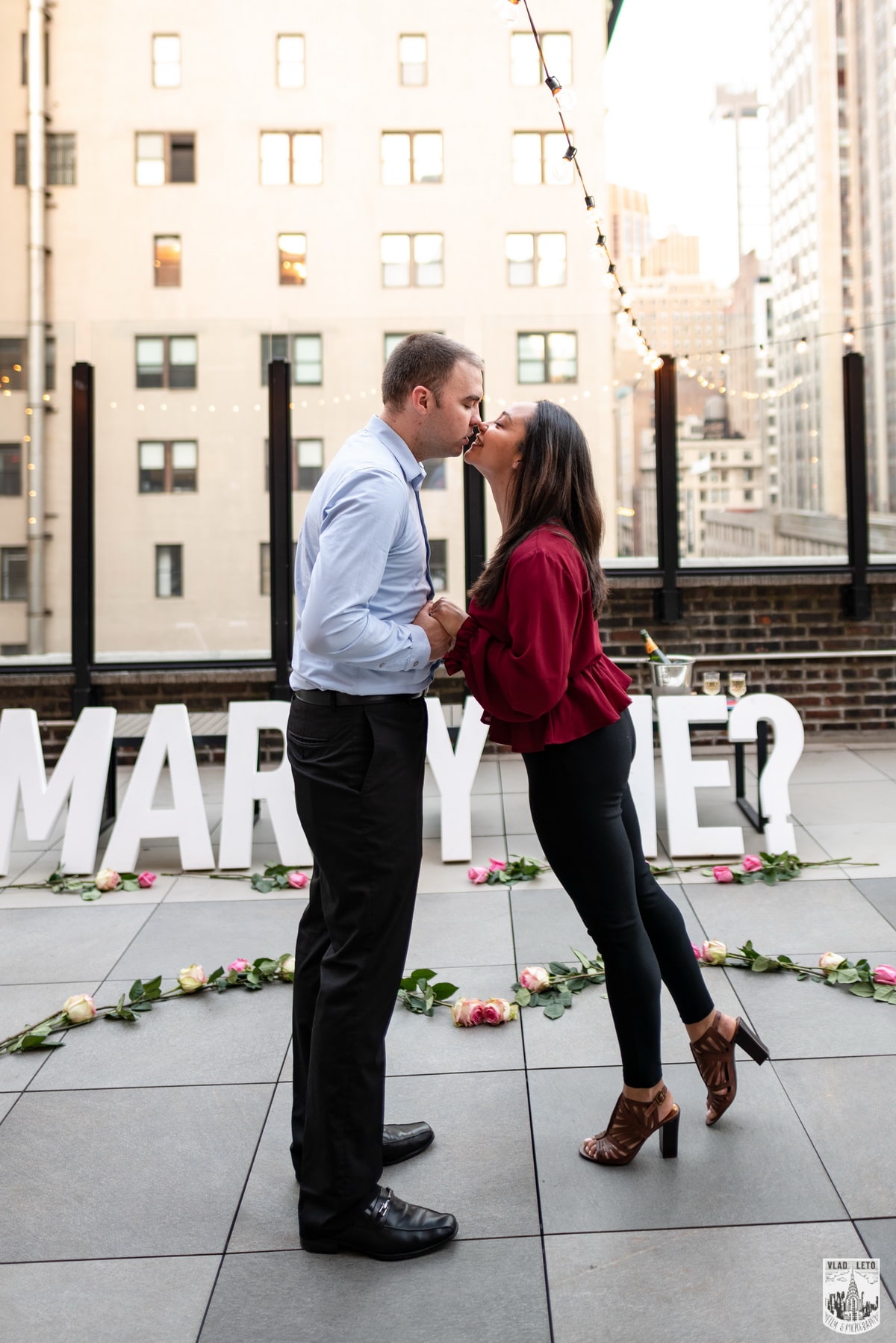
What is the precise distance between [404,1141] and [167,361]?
6758 mm

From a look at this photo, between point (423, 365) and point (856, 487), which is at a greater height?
point (856, 487)

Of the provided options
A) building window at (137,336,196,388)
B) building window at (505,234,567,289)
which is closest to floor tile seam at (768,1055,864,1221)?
building window at (137,336,196,388)

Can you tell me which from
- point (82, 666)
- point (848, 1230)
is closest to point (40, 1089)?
point (848, 1230)

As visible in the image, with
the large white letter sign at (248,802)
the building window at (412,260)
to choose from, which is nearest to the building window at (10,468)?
the large white letter sign at (248,802)

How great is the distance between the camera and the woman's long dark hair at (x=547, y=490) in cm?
247

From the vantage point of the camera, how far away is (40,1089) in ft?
10.3

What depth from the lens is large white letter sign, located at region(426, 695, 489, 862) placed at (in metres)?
5.24

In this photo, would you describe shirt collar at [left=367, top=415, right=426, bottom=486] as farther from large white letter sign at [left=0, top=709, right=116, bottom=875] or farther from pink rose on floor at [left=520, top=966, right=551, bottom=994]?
large white letter sign at [left=0, top=709, right=116, bottom=875]

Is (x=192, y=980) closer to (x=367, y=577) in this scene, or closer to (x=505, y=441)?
(x=367, y=577)

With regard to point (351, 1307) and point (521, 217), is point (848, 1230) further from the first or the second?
point (521, 217)

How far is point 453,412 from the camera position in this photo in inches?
95.4

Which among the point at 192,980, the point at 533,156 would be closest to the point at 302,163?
the point at 533,156

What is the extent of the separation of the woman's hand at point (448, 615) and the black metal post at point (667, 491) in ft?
18.8

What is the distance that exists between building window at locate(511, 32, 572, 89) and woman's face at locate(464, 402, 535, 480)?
39.1 meters
